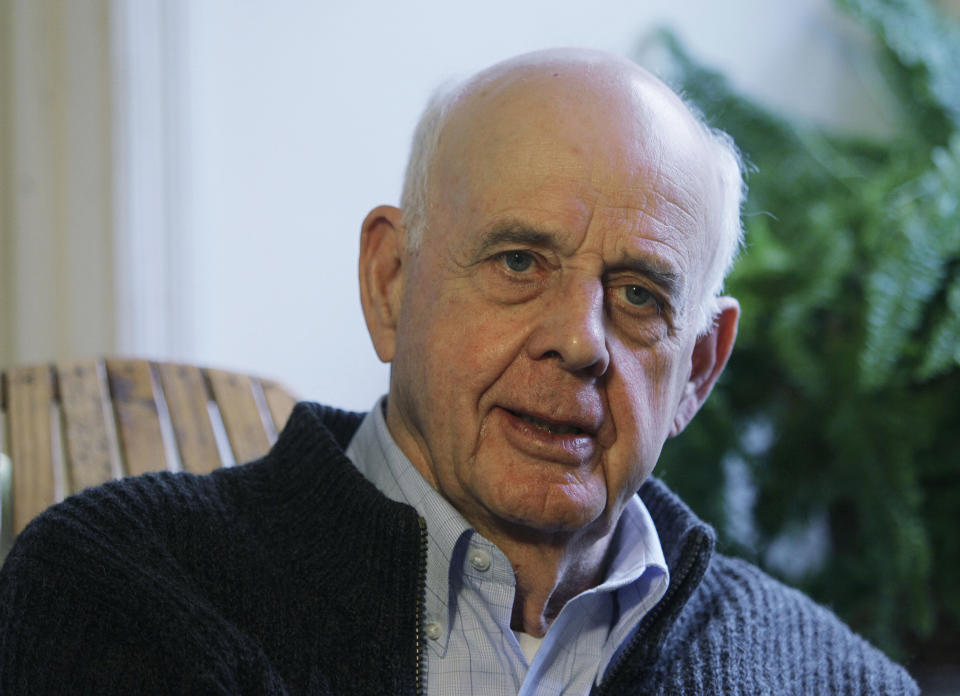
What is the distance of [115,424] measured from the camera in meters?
1.49

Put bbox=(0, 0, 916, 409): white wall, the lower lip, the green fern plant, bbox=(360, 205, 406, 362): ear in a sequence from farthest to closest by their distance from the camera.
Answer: the green fern plant, bbox=(0, 0, 916, 409): white wall, bbox=(360, 205, 406, 362): ear, the lower lip

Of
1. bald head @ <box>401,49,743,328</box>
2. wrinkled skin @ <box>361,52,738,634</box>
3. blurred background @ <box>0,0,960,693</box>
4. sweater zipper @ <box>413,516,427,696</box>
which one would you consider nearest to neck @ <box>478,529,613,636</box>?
wrinkled skin @ <box>361,52,738,634</box>

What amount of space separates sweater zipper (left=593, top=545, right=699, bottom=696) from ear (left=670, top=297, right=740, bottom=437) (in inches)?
7.0

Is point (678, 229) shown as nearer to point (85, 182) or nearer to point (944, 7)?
point (85, 182)

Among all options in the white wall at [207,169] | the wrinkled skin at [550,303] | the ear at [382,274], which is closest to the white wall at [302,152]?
the white wall at [207,169]

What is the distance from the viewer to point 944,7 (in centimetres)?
329

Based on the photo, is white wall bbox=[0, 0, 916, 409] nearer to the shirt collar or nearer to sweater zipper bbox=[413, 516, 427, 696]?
the shirt collar

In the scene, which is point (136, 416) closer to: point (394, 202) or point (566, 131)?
point (566, 131)

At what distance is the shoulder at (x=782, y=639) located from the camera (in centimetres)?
126

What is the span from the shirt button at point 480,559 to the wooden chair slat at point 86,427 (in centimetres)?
58

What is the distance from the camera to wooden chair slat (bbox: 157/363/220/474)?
1495 mm

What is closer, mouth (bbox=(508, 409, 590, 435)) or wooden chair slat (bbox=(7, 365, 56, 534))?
mouth (bbox=(508, 409, 590, 435))

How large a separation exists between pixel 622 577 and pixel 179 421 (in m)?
0.72

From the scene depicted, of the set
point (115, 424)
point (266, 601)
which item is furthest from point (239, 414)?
point (266, 601)
